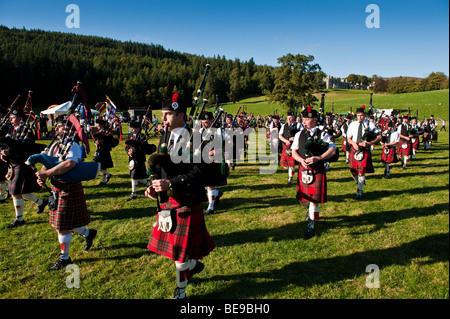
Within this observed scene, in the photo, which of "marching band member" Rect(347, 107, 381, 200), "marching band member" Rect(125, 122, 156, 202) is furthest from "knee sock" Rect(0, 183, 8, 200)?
"marching band member" Rect(347, 107, 381, 200)

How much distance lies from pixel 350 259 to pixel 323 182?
150 centimetres

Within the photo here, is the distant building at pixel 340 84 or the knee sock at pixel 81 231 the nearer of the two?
the knee sock at pixel 81 231

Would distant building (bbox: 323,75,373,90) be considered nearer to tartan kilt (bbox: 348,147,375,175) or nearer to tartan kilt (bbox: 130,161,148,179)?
tartan kilt (bbox: 348,147,375,175)

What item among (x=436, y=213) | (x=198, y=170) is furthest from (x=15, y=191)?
(x=436, y=213)

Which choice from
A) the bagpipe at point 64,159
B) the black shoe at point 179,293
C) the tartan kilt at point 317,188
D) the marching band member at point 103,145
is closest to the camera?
the black shoe at point 179,293

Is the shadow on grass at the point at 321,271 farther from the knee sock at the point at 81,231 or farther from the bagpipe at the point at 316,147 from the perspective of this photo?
the knee sock at the point at 81,231

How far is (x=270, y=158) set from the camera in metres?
14.3

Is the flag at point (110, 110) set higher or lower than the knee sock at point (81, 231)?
higher

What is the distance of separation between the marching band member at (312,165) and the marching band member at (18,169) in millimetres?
6043

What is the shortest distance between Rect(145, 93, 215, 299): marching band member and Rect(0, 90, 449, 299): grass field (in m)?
0.86

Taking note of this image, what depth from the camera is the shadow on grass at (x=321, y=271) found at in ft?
12.4

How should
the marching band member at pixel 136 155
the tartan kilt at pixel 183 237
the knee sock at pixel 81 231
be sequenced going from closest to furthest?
the tartan kilt at pixel 183 237 → the knee sock at pixel 81 231 → the marching band member at pixel 136 155

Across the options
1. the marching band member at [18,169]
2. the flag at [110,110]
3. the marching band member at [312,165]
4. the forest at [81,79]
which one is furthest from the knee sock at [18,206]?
the forest at [81,79]
